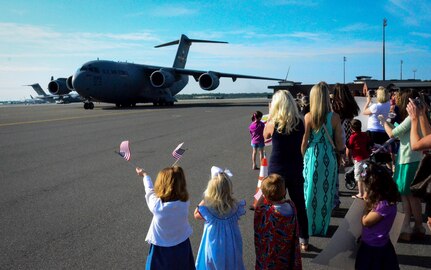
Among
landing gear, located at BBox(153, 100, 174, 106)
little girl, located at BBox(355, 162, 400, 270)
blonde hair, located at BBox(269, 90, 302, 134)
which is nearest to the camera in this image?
little girl, located at BBox(355, 162, 400, 270)

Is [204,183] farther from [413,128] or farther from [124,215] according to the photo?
[413,128]

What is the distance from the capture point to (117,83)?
1318 inches

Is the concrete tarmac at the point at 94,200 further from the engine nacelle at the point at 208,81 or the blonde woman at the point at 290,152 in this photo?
the engine nacelle at the point at 208,81

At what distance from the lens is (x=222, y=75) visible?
135 ft

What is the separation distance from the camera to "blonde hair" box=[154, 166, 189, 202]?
3330 mm

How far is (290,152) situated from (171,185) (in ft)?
5.43

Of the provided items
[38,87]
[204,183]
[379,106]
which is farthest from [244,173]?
[38,87]

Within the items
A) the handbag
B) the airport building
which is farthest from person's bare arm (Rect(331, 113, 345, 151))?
the airport building

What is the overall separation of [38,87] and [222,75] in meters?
61.0

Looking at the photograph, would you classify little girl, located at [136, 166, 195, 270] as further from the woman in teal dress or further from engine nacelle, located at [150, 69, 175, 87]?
engine nacelle, located at [150, 69, 175, 87]

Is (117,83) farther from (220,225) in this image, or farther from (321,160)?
(220,225)

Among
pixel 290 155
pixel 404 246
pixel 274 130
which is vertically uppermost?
pixel 274 130

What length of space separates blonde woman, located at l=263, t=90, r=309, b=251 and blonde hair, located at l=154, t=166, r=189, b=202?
4.75ft

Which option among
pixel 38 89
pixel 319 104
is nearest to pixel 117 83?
pixel 319 104
